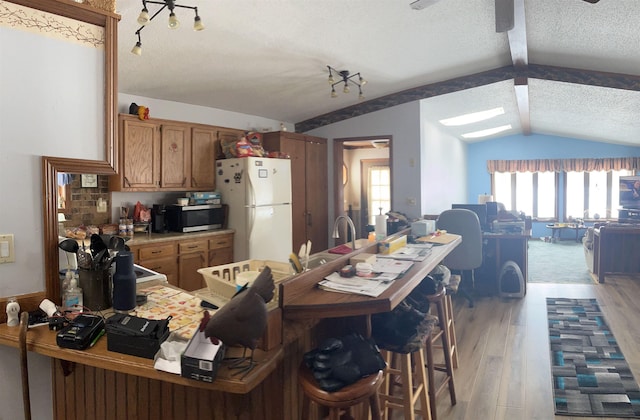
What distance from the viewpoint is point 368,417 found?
7.09 feet

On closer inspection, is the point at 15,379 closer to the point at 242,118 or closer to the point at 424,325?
the point at 424,325

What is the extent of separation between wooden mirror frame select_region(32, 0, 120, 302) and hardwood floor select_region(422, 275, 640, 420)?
211 cm

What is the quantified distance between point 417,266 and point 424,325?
33 centimetres

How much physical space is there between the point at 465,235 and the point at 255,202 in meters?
2.39

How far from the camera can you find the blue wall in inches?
398

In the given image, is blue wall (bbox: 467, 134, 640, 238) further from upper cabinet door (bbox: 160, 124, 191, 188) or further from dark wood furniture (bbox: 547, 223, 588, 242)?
upper cabinet door (bbox: 160, 124, 191, 188)

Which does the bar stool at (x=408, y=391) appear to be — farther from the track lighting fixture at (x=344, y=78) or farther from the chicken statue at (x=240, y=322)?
the track lighting fixture at (x=344, y=78)

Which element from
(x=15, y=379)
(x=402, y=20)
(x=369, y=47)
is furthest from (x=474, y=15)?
(x=15, y=379)

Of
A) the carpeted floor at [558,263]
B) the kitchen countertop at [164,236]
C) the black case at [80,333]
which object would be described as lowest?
the carpeted floor at [558,263]

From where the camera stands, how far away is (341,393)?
154cm

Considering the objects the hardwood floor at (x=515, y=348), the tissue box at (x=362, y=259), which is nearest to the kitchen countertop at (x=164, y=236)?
the tissue box at (x=362, y=259)

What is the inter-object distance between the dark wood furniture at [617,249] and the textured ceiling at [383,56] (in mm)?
1742

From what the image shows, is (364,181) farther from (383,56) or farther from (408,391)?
(408,391)

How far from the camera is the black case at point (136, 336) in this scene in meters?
1.40
